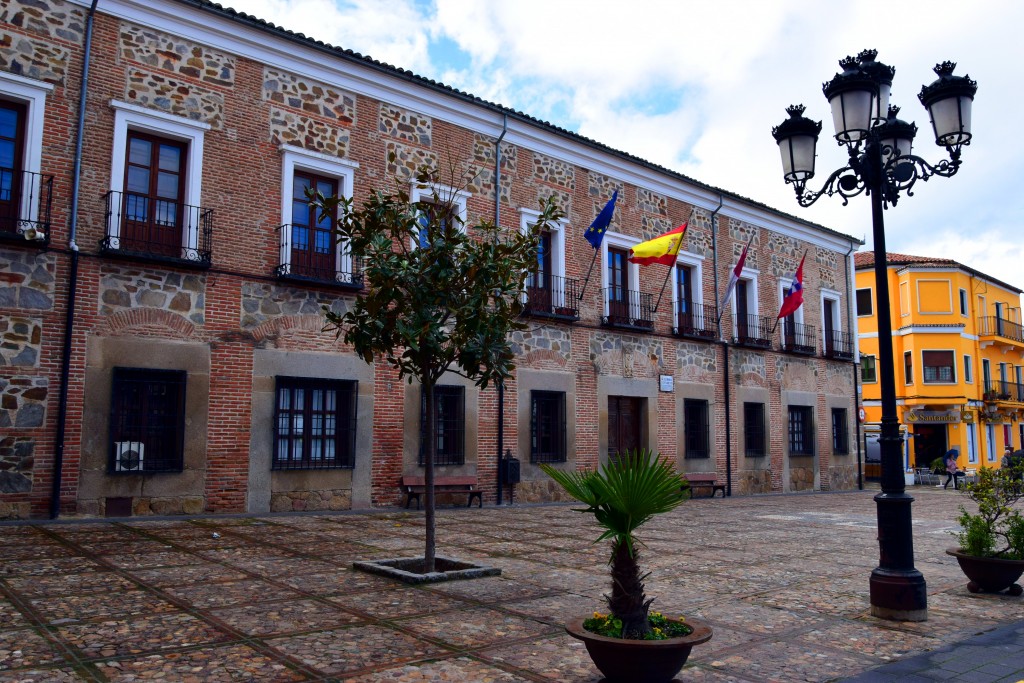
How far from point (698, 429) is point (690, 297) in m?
3.35

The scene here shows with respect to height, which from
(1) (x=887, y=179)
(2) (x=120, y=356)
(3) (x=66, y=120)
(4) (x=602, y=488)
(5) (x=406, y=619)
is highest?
(3) (x=66, y=120)

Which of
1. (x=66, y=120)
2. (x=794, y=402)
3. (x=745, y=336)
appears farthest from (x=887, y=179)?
(x=794, y=402)

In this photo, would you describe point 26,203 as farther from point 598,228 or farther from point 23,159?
point 598,228

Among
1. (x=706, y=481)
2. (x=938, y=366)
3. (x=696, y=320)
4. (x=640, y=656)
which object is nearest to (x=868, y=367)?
(x=938, y=366)

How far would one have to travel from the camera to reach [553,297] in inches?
672

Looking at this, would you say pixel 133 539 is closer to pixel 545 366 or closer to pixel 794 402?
pixel 545 366

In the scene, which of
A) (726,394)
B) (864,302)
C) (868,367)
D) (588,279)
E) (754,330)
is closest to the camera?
(588,279)

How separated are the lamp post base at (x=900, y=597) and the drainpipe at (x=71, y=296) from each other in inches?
396

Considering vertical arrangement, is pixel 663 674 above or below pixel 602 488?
below

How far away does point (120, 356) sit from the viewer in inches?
458

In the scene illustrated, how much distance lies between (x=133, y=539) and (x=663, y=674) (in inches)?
284

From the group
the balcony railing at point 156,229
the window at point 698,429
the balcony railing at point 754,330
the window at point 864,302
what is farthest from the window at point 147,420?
the window at point 864,302

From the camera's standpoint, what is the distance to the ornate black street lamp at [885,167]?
647cm

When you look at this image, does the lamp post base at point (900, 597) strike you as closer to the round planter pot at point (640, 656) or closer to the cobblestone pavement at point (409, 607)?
the cobblestone pavement at point (409, 607)
